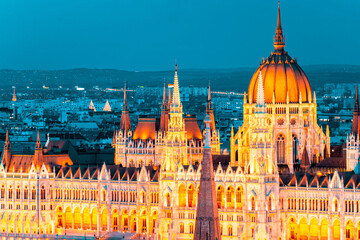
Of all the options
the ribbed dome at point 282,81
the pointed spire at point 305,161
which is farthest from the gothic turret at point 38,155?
the pointed spire at point 305,161

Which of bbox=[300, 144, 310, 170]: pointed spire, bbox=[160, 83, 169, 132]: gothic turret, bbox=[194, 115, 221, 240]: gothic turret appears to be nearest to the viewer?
bbox=[194, 115, 221, 240]: gothic turret

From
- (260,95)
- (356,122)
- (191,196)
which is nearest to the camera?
(260,95)

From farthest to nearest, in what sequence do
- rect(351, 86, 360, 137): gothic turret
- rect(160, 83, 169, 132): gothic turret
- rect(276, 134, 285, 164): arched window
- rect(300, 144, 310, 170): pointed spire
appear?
rect(160, 83, 169, 132): gothic turret < rect(351, 86, 360, 137): gothic turret < rect(276, 134, 285, 164): arched window < rect(300, 144, 310, 170): pointed spire

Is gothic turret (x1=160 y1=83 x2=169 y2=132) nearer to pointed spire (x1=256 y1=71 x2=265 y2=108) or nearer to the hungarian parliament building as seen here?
the hungarian parliament building

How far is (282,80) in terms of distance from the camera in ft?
506

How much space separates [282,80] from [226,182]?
19.3 m

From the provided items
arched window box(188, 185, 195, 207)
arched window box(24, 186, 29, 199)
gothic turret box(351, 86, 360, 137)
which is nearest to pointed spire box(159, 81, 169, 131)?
arched window box(24, 186, 29, 199)

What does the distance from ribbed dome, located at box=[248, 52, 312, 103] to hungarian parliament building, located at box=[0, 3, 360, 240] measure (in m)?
0.13

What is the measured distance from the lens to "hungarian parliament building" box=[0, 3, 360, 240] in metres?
139

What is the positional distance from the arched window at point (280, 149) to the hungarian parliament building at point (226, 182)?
0.13m

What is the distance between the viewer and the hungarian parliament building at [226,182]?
139 meters

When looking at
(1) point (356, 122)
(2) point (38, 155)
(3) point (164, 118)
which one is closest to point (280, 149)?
(1) point (356, 122)

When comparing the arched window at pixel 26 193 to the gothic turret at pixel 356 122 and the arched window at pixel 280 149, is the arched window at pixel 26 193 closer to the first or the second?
the arched window at pixel 280 149

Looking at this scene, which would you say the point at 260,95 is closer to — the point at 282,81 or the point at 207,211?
the point at 282,81
